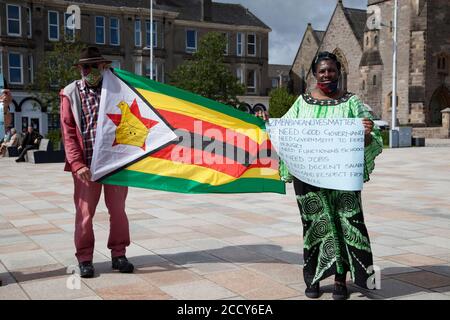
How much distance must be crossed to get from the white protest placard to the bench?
1736 centimetres

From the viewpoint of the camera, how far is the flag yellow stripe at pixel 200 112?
548cm

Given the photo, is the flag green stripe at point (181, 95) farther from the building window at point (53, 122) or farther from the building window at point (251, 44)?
the building window at point (251, 44)

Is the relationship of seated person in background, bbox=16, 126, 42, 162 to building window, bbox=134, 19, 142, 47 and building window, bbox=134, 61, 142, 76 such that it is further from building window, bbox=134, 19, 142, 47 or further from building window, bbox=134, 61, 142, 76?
building window, bbox=134, 19, 142, 47

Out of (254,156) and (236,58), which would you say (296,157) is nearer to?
(254,156)

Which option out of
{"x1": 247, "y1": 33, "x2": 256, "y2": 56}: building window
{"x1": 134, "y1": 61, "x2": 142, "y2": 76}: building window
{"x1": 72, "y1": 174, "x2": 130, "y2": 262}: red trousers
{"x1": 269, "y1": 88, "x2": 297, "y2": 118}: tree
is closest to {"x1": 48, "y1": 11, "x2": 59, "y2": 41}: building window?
{"x1": 134, "y1": 61, "x2": 142, "y2": 76}: building window

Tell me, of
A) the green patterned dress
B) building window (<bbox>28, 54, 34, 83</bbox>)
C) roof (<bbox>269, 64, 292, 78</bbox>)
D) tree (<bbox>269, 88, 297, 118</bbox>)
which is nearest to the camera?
the green patterned dress

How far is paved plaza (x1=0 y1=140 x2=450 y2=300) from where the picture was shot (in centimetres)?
480

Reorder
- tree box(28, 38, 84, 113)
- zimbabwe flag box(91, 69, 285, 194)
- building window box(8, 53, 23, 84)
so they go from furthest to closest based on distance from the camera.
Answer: building window box(8, 53, 23, 84), tree box(28, 38, 84, 113), zimbabwe flag box(91, 69, 285, 194)

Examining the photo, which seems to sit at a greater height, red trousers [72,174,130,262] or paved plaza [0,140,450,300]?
red trousers [72,174,130,262]

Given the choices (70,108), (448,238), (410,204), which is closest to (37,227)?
(70,108)

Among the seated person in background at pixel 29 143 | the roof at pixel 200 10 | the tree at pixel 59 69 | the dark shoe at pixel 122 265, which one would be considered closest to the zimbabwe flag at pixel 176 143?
the dark shoe at pixel 122 265

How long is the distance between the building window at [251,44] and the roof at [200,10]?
1020 millimetres

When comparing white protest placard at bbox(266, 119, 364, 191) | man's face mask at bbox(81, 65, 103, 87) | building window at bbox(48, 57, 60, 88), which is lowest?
white protest placard at bbox(266, 119, 364, 191)

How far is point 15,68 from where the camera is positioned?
→ 133 feet
